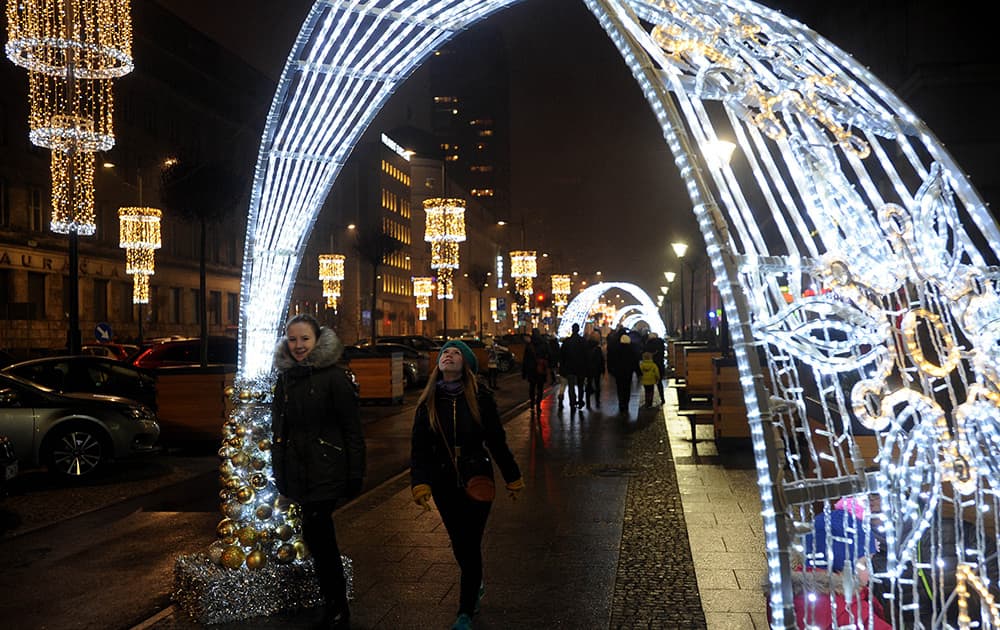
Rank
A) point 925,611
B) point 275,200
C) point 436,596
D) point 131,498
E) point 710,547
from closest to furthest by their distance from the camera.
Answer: point 925,611, point 436,596, point 275,200, point 710,547, point 131,498

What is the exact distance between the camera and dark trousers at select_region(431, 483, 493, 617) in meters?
5.88

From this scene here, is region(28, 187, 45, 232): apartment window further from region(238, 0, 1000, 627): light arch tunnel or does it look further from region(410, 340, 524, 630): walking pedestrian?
region(238, 0, 1000, 627): light arch tunnel

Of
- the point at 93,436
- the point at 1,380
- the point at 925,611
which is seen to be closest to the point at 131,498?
the point at 93,436

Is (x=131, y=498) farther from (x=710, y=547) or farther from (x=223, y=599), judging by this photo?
(x=710, y=547)

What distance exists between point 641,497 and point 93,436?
7.56 metres

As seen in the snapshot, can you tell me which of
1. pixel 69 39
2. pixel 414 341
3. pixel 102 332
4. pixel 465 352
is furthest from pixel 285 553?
pixel 414 341

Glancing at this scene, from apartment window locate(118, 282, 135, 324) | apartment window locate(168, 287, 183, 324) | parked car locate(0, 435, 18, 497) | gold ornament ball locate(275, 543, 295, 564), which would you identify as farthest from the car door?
apartment window locate(168, 287, 183, 324)

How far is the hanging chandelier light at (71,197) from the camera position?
19461mm

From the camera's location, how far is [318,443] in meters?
5.86

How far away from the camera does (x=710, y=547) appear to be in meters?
8.25

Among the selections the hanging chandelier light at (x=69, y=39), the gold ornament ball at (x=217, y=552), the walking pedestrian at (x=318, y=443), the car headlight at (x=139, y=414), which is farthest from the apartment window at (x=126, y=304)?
the walking pedestrian at (x=318, y=443)

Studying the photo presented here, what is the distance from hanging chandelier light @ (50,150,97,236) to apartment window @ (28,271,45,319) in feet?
51.6

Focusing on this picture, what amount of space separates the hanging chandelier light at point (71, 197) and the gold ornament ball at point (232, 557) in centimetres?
1395

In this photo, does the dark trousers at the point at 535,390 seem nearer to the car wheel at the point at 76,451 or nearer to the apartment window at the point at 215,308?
the car wheel at the point at 76,451
